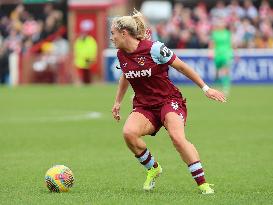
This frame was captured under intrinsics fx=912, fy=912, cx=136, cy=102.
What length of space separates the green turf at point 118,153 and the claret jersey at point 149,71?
3.37ft

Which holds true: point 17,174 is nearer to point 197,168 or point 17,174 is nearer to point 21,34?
point 197,168

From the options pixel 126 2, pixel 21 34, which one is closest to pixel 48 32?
pixel 21 34

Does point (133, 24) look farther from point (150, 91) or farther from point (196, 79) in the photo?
point (196, 79)

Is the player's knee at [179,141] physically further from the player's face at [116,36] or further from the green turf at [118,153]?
the player's face at [116,36]

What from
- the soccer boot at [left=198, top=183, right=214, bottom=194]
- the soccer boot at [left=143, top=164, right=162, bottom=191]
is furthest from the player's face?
the soccer boot at [left=198, top=183, right=214, bottom=194]

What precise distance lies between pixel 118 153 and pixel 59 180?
451cm

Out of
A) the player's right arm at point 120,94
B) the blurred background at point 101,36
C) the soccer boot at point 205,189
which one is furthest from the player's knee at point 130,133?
the blurred background at point 101,36

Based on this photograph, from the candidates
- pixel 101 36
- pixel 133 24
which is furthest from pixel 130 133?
pixel 101 36

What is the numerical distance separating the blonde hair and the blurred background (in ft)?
79.0

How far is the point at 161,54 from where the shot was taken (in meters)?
9.55

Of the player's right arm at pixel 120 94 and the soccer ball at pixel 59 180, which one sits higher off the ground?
the player's right arm at pixel 120 94

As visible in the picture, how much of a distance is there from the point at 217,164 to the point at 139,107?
9.66ft

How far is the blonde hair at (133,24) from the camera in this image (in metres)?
9.53

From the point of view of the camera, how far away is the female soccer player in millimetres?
9414
